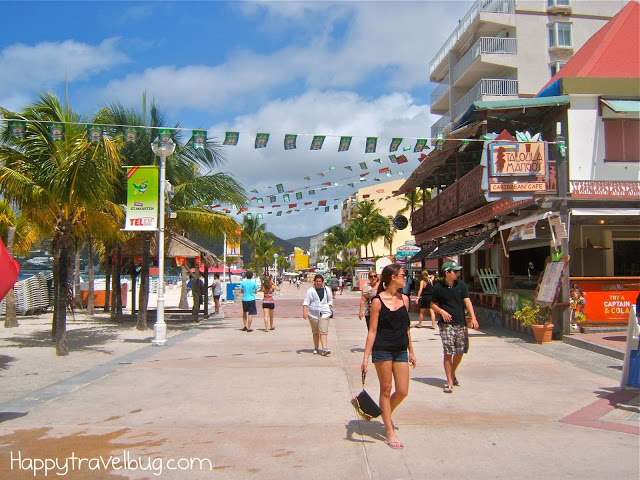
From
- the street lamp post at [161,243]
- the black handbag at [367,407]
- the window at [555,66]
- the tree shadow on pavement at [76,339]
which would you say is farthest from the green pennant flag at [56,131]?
the window at [555,66]

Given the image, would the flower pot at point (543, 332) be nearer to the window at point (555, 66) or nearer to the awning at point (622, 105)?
the awning at point (622, 105)

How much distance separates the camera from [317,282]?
37.0 feet

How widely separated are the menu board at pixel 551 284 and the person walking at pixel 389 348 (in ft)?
25.6

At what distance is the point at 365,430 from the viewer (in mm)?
5941

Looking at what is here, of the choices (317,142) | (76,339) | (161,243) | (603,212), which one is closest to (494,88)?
(603,212)

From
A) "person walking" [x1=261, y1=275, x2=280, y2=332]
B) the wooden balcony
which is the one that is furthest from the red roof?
"person walking" [x1=261, y1=275, x2=280, y2=332]

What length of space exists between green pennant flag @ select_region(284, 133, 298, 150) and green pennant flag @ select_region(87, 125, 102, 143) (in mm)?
4071

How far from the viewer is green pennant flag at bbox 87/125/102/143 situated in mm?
11811

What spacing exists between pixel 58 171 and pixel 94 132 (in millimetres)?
1538

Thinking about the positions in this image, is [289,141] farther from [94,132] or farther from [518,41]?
[518,41]

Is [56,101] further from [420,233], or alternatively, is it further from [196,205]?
[420,233]

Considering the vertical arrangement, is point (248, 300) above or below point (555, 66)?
below

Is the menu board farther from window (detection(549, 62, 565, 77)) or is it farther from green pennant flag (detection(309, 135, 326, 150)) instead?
window (detection(549, 62, 565, 77))

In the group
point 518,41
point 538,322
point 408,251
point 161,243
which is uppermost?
point 518,41
